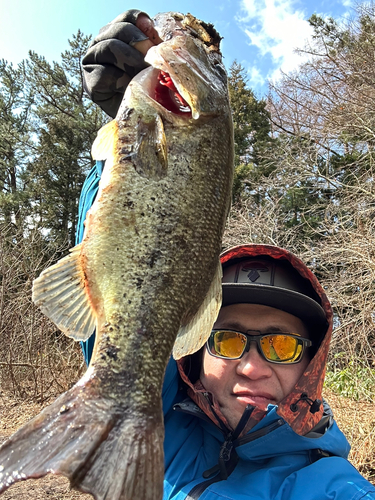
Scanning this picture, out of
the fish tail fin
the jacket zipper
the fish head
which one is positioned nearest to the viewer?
the fish tail fin

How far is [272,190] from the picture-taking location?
16.4 m

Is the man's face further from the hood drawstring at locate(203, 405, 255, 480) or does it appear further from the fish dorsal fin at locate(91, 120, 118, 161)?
the fish dorsal fin at locate(91, 120, 118, 161)

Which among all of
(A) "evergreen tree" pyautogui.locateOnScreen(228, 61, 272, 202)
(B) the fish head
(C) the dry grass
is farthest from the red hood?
(A) "evergreen tree" pyautogui.locateOnScreen(228, 61, 272, 202)

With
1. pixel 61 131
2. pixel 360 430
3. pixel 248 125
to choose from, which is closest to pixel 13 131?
pixel 61 131

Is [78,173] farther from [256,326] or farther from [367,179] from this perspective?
[256,326]

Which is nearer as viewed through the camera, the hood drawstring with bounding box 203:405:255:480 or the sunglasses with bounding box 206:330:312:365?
the hood drawstring with bounding box 203:405:255:480

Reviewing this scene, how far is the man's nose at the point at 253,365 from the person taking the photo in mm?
2197

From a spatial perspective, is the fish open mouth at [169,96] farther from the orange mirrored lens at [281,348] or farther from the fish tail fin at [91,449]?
the orange mirrored lens at [281,348]

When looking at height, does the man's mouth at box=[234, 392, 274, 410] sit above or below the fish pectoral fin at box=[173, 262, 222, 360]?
below

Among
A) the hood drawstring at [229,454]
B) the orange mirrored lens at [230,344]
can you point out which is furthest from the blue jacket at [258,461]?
the orange mirrored lens at [230,344]

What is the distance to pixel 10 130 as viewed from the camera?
2308 cm

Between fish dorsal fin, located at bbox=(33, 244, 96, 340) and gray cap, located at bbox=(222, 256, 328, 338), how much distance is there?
3.38ft

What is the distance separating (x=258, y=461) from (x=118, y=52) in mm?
2206

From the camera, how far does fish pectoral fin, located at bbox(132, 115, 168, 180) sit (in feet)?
5.00
